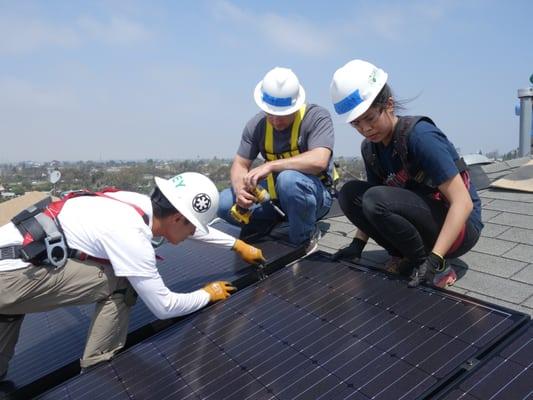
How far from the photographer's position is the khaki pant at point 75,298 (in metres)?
2.97

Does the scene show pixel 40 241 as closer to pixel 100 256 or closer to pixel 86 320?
pixel 100 256

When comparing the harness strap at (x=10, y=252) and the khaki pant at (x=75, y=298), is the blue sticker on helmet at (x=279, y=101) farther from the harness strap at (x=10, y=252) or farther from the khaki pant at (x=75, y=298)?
the harness strap at (x=10, y=252)

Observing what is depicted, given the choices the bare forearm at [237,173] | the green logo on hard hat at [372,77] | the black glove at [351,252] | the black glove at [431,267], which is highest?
the green logo on hard hat at [372,77]

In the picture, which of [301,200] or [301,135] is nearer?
[301,200]

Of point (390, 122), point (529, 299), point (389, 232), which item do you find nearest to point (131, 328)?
point (389, 232)

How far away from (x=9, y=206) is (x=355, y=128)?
6730 mm

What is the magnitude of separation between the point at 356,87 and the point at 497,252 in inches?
83.5

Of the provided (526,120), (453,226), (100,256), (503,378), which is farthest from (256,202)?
(526,120)

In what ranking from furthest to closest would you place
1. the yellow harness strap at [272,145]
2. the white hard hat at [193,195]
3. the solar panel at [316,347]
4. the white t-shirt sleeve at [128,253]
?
1. the yellow harness strap at [272,145]
2. the white hard hat at [193,195]
3. the white t-shirt sleeve at [128,253]
4. the solar panel at [316,347]

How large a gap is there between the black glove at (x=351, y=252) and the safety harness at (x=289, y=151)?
1005mm

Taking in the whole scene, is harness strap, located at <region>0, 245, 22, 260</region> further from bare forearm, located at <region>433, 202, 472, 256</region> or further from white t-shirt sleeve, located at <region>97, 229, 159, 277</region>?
bare forearm, located at <region>433, 202, 472, 256</region>

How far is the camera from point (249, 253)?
4027 mm

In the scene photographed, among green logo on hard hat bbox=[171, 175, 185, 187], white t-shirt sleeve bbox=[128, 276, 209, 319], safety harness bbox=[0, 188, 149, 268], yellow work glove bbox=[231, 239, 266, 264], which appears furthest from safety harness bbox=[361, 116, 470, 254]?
safety harness bbox=[0, 188, 149, 268]

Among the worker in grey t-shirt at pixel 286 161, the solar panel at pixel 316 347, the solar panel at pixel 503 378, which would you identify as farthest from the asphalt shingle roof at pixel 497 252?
the solar panel at pixel 503 378
